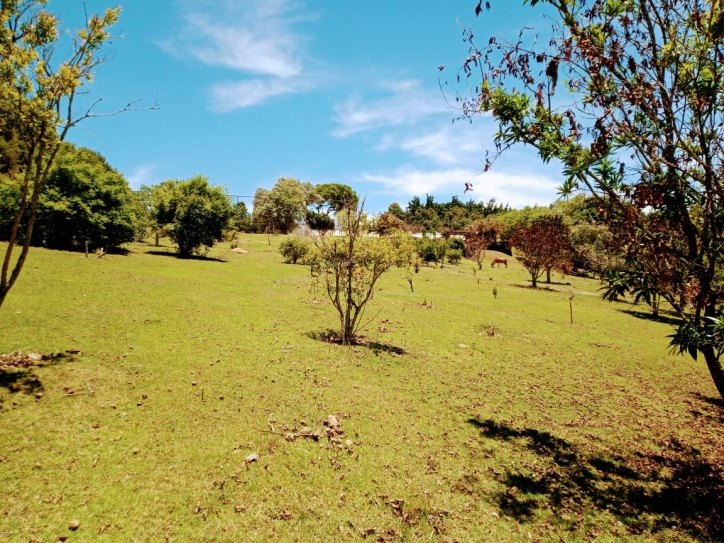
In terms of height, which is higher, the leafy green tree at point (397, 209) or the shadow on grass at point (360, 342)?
the leafy green tree at point (397, 209)

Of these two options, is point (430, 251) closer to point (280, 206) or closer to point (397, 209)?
point (280, 206)

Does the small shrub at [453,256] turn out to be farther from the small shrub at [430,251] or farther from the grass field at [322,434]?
the grass field at [322,434]

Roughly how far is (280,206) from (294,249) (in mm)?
37169

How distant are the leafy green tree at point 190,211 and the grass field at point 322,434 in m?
19.4

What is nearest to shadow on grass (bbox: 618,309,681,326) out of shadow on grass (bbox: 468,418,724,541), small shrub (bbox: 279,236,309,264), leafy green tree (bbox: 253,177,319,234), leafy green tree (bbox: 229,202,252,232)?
shadow on grass (bbox: 468,418,724,541)

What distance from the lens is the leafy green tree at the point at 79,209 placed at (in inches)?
1086

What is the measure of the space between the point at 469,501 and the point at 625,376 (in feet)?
38.9

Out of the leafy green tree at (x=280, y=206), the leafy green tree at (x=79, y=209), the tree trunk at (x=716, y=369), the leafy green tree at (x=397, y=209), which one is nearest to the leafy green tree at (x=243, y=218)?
the leafy green tree at (x=280, y=206)

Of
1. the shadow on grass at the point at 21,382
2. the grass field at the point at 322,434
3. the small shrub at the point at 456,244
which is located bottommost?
the grass field at the point at 322,434

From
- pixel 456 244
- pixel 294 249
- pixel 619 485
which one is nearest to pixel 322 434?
pixel 619 485

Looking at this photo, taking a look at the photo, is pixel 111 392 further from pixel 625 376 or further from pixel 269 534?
pixel 625 376

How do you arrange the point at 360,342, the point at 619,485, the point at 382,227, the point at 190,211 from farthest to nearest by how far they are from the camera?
the point at 190,211, the point at 382,227, the point at 360,342, the point at 619,485

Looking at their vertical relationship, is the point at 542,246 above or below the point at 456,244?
below

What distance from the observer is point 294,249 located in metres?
41.2
